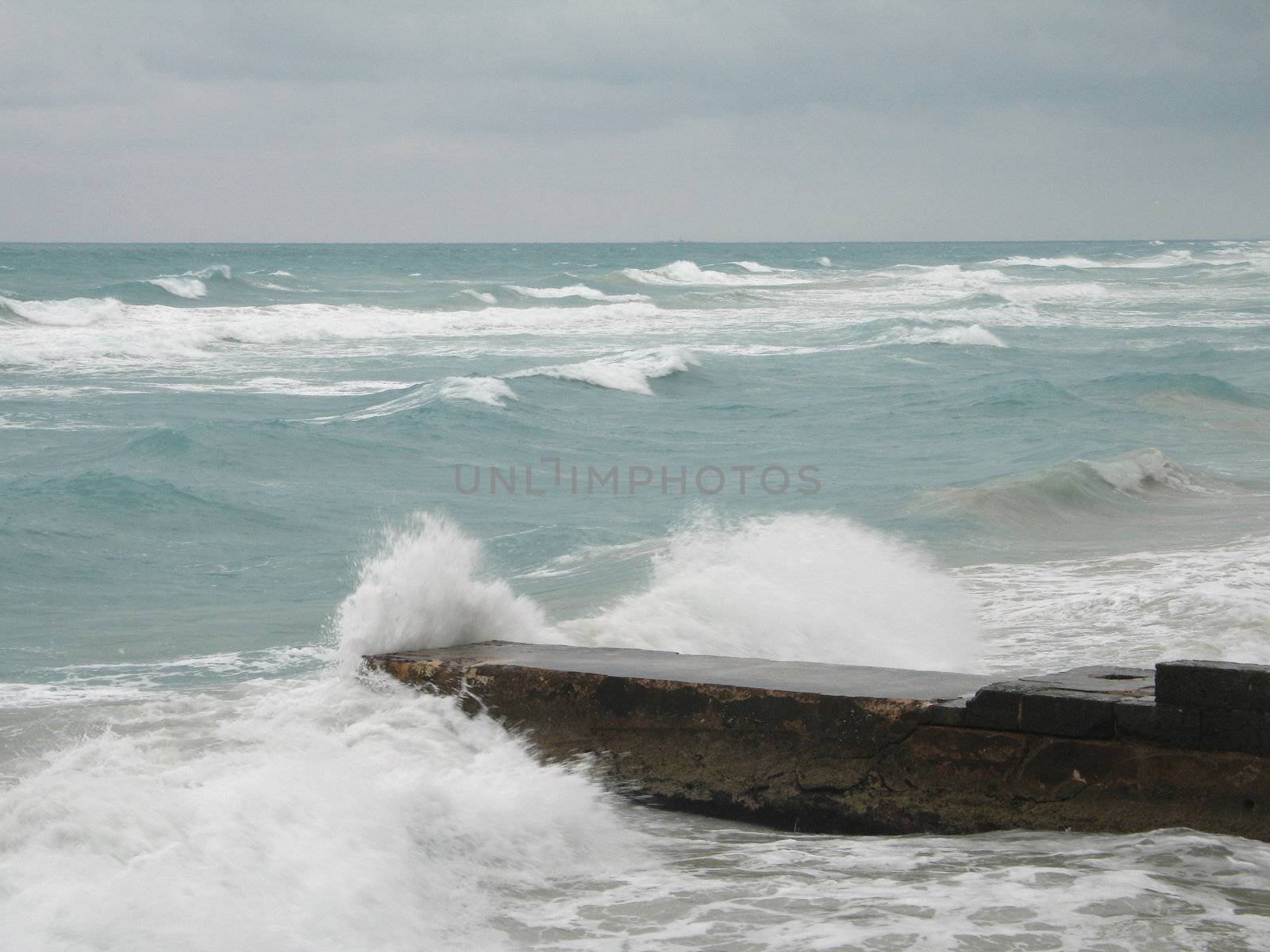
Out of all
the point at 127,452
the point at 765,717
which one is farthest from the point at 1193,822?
the point at 127,452

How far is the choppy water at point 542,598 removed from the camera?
3.18 metres

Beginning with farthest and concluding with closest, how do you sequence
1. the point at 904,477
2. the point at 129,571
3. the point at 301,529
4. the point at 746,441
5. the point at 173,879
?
1. the point at 746,441
2. the point at 904,477
3. the point at 301,529
4. the point at 129,571
5. the point at 173,879

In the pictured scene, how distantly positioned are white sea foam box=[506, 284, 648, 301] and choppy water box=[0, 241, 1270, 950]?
18677 mm

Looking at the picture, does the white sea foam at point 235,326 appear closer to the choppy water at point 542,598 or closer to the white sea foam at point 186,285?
the choppy water at point 542,598

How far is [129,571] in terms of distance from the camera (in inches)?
357

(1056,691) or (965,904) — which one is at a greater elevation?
(1056,691)

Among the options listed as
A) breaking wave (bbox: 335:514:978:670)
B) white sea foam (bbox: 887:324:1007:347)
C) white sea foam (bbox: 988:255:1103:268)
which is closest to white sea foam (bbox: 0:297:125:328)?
white sea foam (bbox: 887:324:1007:347)

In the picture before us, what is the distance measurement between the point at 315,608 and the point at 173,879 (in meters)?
4.93

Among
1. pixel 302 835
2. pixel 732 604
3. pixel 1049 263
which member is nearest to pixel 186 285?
pixel 732 604

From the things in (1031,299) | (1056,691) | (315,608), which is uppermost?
(1031,299)

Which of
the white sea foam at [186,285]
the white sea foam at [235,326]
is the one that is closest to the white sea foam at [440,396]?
the white sea foam at [235,326]

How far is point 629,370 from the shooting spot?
21.7 m

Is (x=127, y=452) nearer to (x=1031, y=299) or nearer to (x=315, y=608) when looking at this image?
(x=315, y=608)

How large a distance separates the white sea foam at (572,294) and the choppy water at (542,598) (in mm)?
18677
